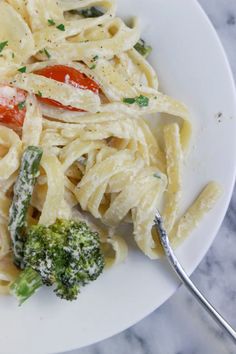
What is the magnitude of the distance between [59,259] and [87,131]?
0.69 m

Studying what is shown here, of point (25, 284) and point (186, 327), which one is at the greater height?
point (25, 284)

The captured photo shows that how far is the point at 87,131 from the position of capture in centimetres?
326

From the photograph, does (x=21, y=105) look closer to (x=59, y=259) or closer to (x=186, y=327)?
(x=59, y=259)

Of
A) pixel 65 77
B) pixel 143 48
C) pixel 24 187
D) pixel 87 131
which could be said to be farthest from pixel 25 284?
pixel 143 48

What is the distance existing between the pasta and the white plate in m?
0.07

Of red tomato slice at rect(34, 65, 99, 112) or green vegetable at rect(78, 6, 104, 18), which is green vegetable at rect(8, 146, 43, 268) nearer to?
red tomato slice at rect(34, 65, 99, 112)

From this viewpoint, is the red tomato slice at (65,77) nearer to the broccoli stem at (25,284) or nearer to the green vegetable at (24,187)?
the green vegetable at (24,187)

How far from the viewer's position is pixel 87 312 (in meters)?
3.25

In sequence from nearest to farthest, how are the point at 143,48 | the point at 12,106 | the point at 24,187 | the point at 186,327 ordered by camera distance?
the point at 24,187, the point at 12,106, the point at 143,48, the point at 186,327

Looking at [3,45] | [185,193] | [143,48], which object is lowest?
[185,193]

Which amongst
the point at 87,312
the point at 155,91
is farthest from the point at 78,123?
the point at 87,312

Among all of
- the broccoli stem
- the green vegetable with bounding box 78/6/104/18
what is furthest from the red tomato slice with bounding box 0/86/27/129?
the broccoli stem

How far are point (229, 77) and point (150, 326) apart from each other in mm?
1540

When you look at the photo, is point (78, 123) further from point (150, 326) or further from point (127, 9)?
point (150, 326)
